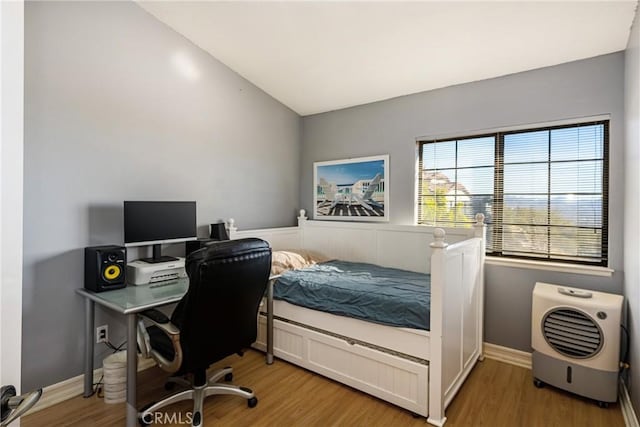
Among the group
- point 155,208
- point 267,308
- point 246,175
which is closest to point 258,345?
point 267,308

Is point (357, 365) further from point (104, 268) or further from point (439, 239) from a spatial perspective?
point (104, 268)

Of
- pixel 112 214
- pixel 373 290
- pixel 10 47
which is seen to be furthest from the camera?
pixel 112 214

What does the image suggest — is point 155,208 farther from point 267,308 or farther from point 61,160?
point 267,308

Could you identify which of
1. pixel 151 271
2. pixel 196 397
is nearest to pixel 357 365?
pixel 196 397

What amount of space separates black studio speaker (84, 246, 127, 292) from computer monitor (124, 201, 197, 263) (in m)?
0.13

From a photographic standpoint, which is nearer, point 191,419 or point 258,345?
point 191,419

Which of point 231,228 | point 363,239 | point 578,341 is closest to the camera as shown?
point 578,341

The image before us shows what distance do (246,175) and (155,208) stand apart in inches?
45.4

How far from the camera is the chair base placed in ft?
6.26

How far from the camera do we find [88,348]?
2.28 metres

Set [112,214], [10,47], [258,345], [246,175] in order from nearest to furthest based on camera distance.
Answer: [10,47]
[112,214]
[258,345]
[246,175]

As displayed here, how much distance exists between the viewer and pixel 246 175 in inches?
139

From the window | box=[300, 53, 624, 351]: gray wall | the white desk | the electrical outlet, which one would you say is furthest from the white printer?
the window

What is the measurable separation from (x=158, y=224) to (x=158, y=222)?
0.02m
